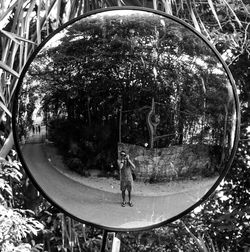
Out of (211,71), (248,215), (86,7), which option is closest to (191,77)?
(211,71)

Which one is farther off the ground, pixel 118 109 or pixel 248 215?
pixel 118 109

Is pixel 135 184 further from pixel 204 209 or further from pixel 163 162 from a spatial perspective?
pixel 204 209

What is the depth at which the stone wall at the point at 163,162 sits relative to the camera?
43.8 inches

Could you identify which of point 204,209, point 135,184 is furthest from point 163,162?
point 204,209

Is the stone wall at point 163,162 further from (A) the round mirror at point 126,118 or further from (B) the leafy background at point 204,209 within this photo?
(B) the leafy background at point 204,209

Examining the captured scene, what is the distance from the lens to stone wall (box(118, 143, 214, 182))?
3.65 ft

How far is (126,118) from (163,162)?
0.11 meters

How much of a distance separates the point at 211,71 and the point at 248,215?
7.61ft

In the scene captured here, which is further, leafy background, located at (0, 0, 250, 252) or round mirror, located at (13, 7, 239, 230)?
leafy background, located at (0, 0, 250, 252)

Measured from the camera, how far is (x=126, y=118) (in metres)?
1.11

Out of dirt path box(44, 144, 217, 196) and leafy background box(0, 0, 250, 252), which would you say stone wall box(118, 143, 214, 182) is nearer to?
dirt path box(44, 144, 217, 196)

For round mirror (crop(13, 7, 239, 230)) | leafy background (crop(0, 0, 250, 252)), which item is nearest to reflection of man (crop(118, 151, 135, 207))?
round mirror (crop(13, 7, 239, 230))

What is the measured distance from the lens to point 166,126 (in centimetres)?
113

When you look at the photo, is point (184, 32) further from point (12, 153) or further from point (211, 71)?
point (12, 153)
